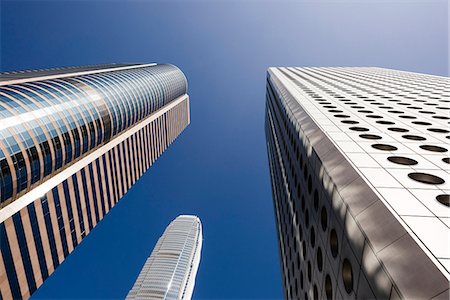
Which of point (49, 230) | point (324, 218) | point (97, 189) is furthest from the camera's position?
point (97, 189)

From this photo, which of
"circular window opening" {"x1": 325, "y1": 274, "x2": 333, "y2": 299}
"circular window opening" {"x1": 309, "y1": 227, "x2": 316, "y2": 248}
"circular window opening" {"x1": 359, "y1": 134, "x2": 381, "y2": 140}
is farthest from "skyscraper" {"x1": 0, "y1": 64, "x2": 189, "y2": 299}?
"circular window opening" {"x1": 359, "y1": 134, "x2": 381, "y2": 140}

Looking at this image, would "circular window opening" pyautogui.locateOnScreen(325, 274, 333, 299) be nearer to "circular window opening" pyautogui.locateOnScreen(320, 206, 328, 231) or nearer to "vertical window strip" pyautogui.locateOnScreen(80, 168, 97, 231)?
"circular window opening" pyautogui.locateOnScreen(320, 206, 328, 231)

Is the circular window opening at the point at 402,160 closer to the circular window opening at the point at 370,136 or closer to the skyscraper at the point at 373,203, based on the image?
the skyscraper at the point at 373,203

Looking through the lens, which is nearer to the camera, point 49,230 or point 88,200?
point 49,230

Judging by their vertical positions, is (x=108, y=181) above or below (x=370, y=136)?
below

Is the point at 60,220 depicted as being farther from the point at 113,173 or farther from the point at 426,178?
the point at 426,178

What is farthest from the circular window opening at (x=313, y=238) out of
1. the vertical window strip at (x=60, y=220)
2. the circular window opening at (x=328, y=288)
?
the vertical window strip at (x=60, y=220)

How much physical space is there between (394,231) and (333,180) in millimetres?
6390

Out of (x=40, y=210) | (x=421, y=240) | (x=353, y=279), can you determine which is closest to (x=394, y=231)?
(x=421, y=240)

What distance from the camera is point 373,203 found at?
16.1 metres

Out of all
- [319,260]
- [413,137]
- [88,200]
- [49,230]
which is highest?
[413,137]

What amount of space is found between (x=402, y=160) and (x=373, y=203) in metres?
7.30

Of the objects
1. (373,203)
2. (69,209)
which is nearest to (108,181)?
(69,209)

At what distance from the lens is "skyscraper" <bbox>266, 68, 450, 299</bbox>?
1266 cm
